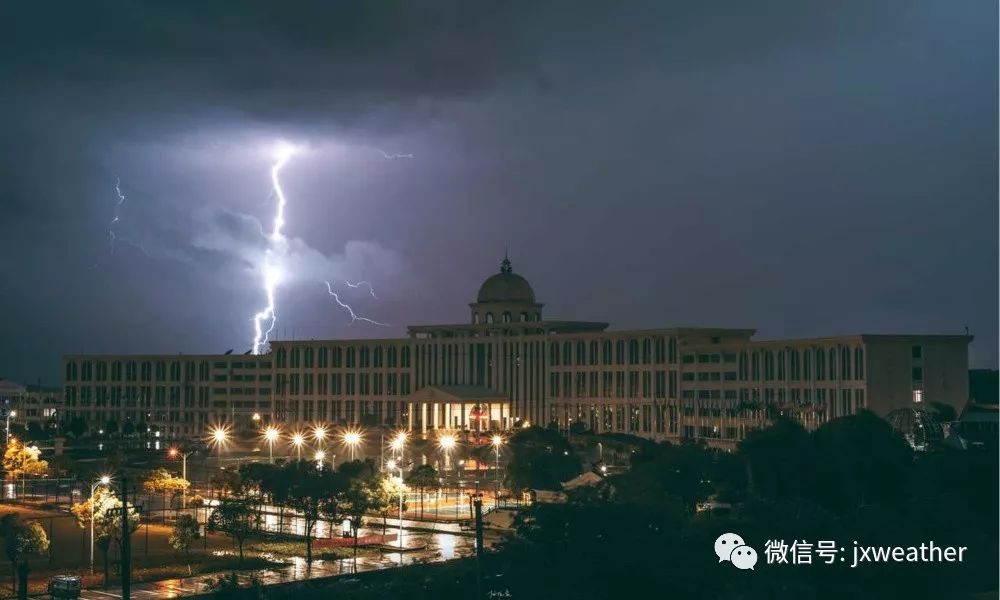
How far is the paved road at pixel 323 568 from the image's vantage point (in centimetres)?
4653

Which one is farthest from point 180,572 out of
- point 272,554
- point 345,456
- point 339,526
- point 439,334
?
point 439,334

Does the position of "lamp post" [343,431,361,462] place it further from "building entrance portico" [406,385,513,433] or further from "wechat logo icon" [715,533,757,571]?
"wechat logo icon" [715,533,757,571]

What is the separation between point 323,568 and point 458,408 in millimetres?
74926

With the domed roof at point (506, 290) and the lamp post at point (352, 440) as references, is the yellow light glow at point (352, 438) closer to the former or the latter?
the lamp post at point (352, 440)

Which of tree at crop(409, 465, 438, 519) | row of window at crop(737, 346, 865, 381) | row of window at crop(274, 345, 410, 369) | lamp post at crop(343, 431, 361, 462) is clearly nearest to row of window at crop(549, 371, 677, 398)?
row of window at crop(737, 346, 865, 381)

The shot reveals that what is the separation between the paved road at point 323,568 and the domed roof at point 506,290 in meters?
72.6

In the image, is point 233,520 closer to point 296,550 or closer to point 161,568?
point 296,550

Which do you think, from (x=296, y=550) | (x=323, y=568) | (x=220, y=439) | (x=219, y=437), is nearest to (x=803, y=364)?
(x=219, y=437)

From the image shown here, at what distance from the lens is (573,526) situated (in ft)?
132

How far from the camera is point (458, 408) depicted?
126m

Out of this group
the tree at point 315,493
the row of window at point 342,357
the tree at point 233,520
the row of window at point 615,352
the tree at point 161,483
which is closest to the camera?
the tree at point 233,520

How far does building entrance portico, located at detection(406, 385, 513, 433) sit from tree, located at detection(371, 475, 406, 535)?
58867 millimetres

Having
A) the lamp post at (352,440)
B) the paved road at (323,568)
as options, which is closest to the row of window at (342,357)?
the lamp post at (352,440)

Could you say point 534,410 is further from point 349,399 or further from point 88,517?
point 88,517
